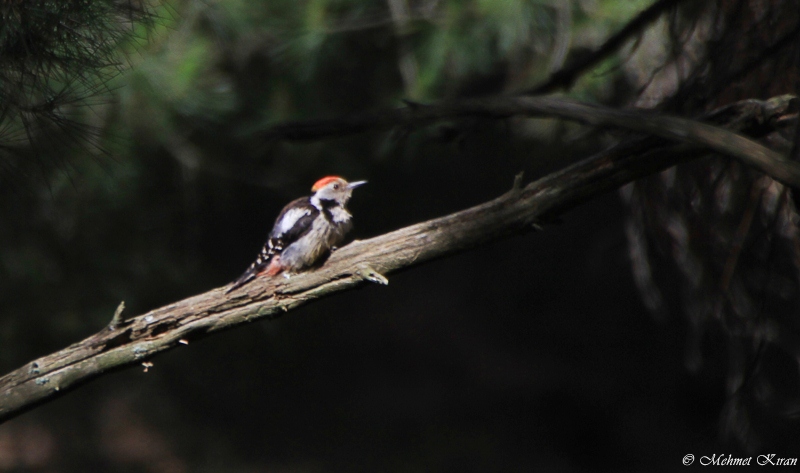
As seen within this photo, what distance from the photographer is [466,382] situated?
6207 mm

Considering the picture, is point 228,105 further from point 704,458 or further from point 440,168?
point 704,458

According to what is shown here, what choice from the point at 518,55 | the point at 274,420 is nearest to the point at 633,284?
the point at 518,55

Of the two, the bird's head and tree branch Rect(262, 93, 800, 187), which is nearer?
tree branch Rect(262, 93, 800, 187)

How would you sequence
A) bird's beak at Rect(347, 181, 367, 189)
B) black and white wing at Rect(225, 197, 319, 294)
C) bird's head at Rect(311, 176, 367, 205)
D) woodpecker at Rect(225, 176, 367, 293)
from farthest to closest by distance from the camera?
bird's head at Rect(311, 176, 367, 205), bird's beak at Rect(347, 181, 367, 189), black and white wing at Rect(225, 197, 319, 294), woodpecker at Rect(225, 176, 367, 293)

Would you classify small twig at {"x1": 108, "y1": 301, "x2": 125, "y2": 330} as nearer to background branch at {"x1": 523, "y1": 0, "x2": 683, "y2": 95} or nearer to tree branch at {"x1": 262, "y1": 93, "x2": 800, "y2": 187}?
tree branch at {"x1": 262, "y1": 93, "x2": 800, "y2": 187}

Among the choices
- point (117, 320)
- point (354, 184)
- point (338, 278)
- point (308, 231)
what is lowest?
point (117, 320)

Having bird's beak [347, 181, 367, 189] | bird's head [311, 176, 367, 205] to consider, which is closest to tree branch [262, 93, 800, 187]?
bird's beak [347, 181, 367, 189]

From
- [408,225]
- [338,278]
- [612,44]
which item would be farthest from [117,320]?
[408,225]

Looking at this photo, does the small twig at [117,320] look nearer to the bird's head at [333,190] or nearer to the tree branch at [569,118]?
the tree branch at [569,118]

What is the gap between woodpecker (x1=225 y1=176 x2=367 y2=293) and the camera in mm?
2820

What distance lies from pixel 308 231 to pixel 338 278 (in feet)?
2.67

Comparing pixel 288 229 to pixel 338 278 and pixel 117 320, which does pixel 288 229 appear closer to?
pixel 338 278

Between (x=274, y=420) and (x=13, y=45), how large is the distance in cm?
493

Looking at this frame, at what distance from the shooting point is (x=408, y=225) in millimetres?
5262
